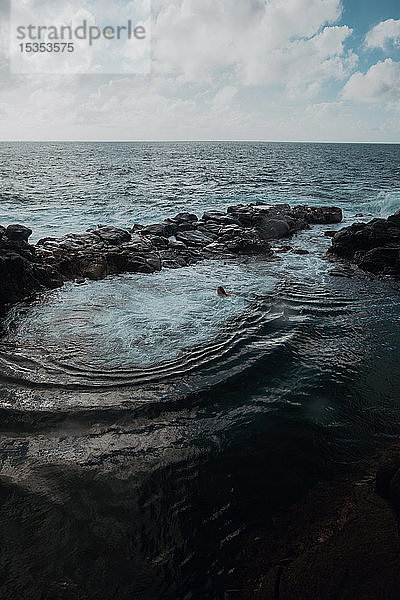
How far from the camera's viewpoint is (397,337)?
7.26 meters

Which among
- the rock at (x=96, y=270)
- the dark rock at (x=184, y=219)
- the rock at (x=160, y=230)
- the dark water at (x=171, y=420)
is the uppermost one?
the dark rock at (x=184, y=219)

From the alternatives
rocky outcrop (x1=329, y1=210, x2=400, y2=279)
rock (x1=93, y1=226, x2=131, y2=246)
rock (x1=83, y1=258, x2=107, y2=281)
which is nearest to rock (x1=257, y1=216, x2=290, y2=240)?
rocky outcrop (x1=329, y1=210, x2=400, y2=279)

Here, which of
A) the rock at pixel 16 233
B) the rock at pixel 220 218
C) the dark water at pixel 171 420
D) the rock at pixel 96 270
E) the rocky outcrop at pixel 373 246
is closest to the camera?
the dark water at pixel 171 420

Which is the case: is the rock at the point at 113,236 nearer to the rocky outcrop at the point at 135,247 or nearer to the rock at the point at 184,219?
the rocky outcrop at the point at 135,247

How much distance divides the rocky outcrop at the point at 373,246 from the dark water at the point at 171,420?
2068 mm

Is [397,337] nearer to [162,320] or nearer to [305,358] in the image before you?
[305,358]

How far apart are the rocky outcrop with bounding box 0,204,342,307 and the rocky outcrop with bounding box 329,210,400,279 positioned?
9.57ft

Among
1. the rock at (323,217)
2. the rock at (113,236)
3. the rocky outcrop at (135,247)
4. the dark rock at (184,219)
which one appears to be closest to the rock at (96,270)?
the rocky outcrop at (135,247)

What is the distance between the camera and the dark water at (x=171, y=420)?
3.29 meters

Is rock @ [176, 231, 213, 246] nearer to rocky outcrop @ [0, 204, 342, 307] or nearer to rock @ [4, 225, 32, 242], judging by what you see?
rocky outcrop @ [0, 204, 342, 307]

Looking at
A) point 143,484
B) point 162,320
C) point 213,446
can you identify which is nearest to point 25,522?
point 143,484

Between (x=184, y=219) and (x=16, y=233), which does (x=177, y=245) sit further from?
(x=16, y=233)

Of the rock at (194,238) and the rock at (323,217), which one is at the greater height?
the rock at (323,217)

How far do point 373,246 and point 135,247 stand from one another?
29.9 feet
